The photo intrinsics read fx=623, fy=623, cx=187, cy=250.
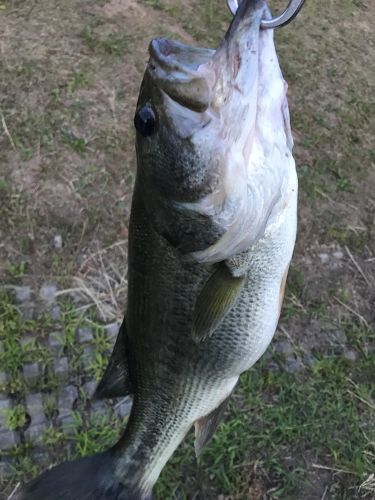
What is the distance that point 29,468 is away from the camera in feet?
7.92

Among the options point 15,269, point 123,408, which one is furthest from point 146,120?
point 15,269

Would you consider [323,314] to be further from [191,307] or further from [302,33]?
[302,33]

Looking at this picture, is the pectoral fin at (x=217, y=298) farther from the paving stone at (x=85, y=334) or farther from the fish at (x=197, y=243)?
the paving stone at (x=85, y=334)

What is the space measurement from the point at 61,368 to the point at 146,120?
1703 millimetres

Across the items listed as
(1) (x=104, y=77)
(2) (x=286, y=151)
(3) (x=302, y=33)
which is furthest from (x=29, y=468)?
(3) (x=302, y=33)

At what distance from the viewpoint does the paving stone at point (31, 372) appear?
267cm

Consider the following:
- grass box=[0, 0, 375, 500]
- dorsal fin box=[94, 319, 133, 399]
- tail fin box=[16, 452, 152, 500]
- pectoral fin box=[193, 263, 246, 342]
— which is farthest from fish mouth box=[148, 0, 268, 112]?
grass box=[0, 0, 375, 500]

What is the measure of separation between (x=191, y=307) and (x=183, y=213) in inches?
10.5

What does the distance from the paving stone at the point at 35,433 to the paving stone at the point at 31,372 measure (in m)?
0.21

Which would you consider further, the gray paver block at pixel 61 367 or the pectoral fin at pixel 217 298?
the gray paver block at pixel 61 367

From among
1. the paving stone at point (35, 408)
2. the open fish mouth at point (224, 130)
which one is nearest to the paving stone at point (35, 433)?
the paving stone at point (35, 408)

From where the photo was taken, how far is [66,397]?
Result: 264cm

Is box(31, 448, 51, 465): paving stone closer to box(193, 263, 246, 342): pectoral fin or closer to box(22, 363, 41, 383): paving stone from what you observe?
box(22, 363, 41, 383): paving stone

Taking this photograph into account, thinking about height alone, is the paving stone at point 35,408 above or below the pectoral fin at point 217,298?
below
